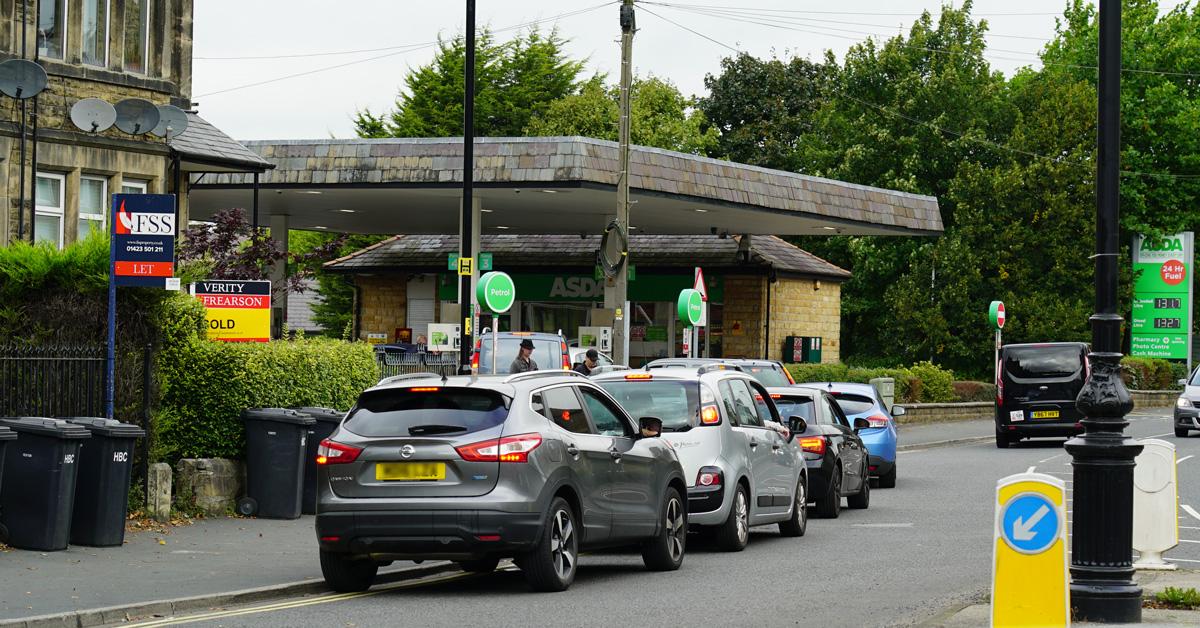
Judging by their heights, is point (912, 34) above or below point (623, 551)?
above

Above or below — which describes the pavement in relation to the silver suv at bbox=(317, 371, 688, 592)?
below

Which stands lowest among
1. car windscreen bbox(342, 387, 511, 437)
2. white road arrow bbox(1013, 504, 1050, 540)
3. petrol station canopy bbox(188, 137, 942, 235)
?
white road arrow bbox(1013, 504, 1050, 540)

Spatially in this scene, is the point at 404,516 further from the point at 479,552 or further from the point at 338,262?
the point at 338,262

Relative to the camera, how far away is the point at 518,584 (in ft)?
41.1

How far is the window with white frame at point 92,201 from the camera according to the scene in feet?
82.2

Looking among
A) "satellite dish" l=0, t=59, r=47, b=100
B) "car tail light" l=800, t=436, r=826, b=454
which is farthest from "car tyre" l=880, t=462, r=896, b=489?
"satellite dish" l=0, t=59, r=47, b=100

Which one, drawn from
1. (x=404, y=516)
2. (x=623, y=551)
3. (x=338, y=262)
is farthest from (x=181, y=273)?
(x=338, y=262)

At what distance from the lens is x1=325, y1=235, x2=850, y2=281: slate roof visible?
46594mm

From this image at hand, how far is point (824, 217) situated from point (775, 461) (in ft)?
76.8

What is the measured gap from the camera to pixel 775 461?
16219 millimetres

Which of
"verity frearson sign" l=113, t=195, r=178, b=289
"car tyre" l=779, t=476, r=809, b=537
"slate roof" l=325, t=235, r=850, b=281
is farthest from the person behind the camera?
"slate roof" l=325, t=235, r=850, b=281

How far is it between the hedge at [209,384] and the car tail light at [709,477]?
5.18 metres

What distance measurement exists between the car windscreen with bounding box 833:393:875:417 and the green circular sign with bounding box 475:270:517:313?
577cm

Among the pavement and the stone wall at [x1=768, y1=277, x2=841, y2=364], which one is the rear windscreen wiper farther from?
the stone wall at [x1=768, y1=277, x2=841, y2=364]
